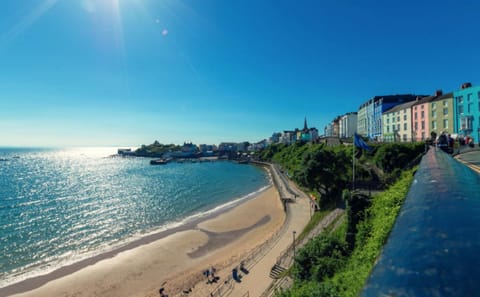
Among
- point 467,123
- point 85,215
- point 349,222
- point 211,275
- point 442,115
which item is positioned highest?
point 442,115

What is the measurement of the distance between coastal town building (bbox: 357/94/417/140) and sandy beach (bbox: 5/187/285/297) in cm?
4039

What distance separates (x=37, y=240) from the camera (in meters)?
27.0

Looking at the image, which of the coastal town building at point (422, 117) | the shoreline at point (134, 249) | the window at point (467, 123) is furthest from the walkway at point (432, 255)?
the coastal town building at point (422, 117)

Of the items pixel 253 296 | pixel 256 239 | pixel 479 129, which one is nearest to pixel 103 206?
pixel 256 239

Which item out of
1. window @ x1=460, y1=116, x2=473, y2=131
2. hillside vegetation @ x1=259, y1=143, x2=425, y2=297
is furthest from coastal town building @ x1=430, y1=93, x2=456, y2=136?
hillside vegetation @ x1=259, y1=143, x2=425, y2=297

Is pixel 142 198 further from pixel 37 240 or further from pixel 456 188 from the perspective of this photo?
pixel 456 188

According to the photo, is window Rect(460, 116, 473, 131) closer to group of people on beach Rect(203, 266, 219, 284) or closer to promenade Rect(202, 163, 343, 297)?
promenade Rect(202, 163, 343, 297)

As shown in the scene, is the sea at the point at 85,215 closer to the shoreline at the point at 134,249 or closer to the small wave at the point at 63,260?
the small wave at the point at 63,260

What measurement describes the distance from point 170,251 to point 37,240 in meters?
15.4

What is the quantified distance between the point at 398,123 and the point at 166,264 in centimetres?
4913

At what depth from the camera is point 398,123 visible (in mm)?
49062

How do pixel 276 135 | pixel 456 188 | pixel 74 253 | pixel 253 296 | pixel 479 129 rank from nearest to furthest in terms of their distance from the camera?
pixel 456 188 < pixel 253 296 < pixel 74 253 < pixel 479 129 < pixel 276 135

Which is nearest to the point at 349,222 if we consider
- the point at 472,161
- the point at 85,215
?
the point at 472,161

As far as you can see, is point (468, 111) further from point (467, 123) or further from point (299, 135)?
point (299, 135)
